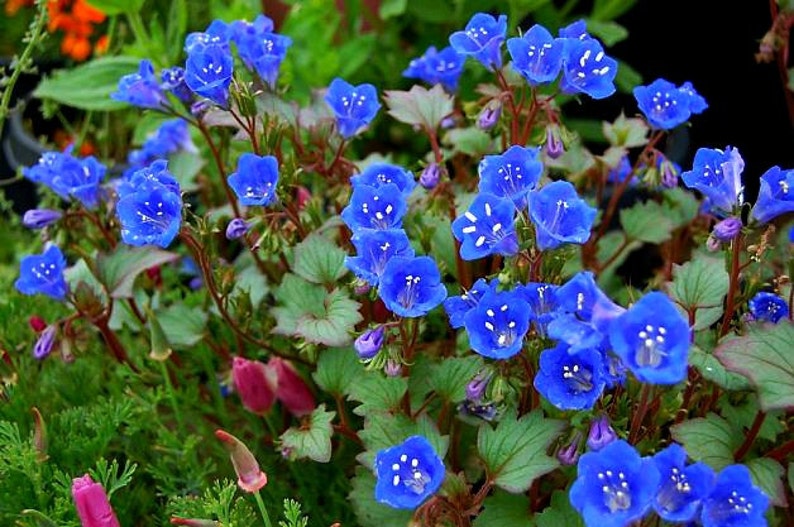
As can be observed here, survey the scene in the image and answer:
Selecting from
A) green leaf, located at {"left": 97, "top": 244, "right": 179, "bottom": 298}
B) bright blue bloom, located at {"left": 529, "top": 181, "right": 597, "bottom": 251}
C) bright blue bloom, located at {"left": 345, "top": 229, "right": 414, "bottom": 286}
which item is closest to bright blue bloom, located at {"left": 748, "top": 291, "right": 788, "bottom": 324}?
bright blue bloom, located at {"left": 529, "top": 181, "right": 597, "bottom": 251}

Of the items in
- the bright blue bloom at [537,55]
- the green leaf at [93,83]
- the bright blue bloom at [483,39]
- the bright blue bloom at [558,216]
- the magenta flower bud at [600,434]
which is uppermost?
the bright blue bloom at [537,55]

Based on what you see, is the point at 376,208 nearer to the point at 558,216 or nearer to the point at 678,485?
the point at 558,216

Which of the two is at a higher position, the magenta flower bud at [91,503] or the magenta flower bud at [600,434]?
the magenta flower bud at [600,434]

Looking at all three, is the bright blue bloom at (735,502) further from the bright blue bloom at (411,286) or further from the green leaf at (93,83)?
the green leaf at (93,83)

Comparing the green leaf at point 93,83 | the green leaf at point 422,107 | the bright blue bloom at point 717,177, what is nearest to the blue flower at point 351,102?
the green leaf at point 422,107

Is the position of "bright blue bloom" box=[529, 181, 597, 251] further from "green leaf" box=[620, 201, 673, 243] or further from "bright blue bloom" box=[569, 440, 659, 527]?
"green leaf" box=[620, 201, 673, 243]

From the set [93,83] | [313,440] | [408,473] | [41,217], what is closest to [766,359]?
[408,473]
